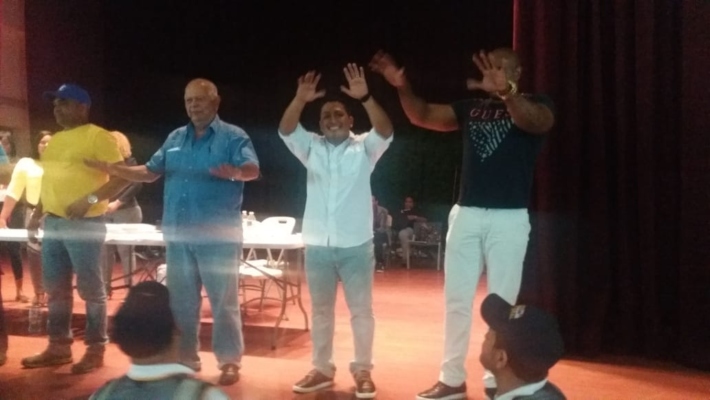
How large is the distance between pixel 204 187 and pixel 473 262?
130 centimetres

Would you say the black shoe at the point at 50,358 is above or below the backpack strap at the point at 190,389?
below

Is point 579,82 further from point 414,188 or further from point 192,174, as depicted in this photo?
point 414,188

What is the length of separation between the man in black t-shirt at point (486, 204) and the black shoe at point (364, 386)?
24cm

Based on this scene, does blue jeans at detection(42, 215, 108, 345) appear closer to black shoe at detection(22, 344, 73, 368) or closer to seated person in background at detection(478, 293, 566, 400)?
black shoe at detection(22, 344, 73, 368)

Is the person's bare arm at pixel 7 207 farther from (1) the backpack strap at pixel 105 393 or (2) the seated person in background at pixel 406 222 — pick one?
(2) the seated person in background at pixel 406 222

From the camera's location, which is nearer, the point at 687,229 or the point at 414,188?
the point at 687,229

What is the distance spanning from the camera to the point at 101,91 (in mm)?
8992

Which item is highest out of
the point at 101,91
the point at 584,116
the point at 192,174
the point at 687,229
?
the point at 101,91

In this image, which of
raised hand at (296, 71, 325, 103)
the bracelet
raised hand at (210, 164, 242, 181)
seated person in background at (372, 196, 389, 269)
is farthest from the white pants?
seated person in background at (372, 196, 389, 269)

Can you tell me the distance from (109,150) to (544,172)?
2.36 meters

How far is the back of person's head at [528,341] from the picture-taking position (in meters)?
1.63

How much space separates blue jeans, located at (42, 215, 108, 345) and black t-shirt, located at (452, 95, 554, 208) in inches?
75.1

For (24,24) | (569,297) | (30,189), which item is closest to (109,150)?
(30,189)

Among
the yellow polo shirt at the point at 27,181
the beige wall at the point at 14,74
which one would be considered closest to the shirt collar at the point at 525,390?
the yellow polo shirt at the point at 27,181
